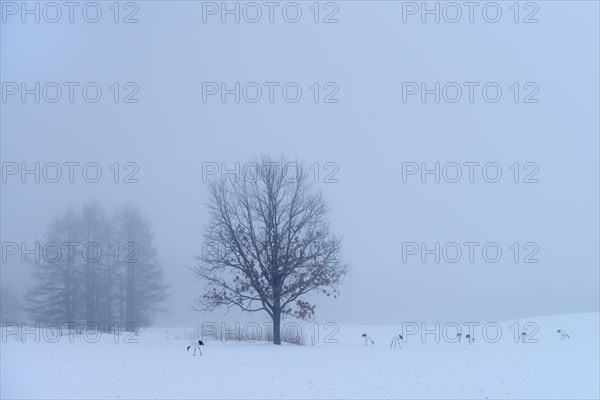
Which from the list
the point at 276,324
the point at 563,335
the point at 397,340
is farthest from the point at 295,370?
the point at 563,335

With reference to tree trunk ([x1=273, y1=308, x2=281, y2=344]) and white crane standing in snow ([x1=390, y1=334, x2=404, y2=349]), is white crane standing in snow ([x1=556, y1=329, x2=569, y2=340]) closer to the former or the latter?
white crane standing in snow ([x1=390, y1=334, x2=404, y2=349])

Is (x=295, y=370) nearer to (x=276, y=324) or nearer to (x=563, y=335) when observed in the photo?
(x=276, y=324)

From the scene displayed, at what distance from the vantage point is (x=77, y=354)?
74.1 ft

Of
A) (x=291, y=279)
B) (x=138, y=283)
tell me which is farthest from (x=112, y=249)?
(x=291, y=279)

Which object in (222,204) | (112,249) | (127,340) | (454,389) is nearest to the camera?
(454,389)

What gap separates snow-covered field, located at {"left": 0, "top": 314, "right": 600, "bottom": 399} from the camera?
53.2ft

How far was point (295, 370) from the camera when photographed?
20125 mm

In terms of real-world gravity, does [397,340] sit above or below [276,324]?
below

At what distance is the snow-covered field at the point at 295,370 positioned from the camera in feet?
53.2

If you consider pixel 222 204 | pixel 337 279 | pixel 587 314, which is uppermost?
pixel 222 204

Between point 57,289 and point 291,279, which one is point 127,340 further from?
point 57,289

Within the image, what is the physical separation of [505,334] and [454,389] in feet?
63.2

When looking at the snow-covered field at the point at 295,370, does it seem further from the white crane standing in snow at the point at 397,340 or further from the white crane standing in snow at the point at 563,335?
the white crane standing in snow at the point at 563,335

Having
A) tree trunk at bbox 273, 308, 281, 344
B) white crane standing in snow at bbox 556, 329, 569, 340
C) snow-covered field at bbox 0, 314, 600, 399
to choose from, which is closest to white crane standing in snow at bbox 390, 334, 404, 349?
snow-covered field at bbox 0, 314, 600, 399
